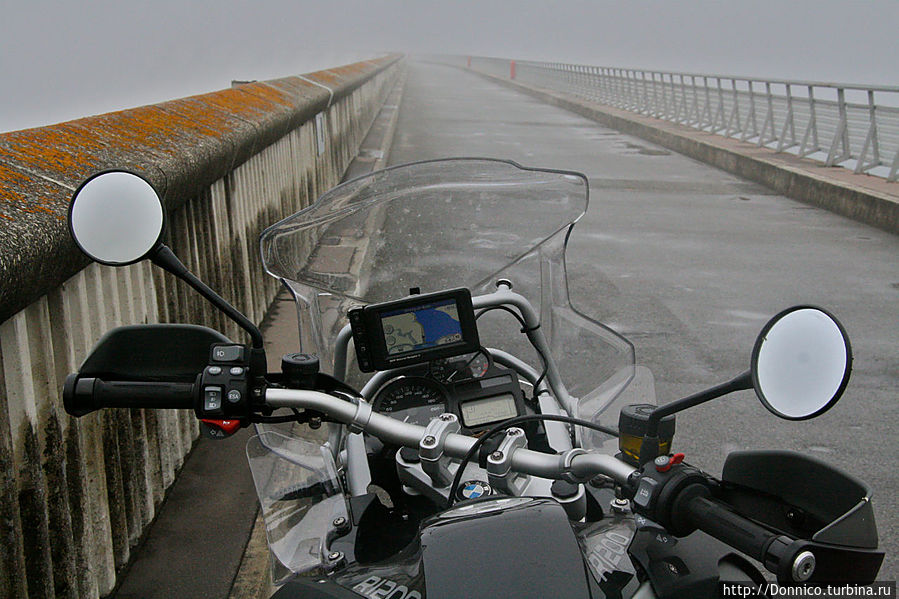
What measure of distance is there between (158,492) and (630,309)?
4.60 metres

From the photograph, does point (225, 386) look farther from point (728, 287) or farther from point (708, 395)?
point (728, 287)

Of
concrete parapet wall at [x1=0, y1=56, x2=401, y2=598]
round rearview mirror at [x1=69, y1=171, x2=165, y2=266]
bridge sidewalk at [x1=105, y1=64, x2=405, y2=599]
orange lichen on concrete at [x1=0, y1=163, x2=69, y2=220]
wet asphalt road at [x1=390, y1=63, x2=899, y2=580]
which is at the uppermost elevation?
round rearview mirror at [x1=69, y1=171, x2=165, y2=266]

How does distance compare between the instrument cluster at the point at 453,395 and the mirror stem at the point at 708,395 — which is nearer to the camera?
the mirror stem at the point at 708,395

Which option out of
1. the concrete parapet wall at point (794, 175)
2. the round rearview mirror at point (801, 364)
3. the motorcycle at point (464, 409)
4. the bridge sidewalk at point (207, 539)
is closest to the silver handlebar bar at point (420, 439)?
the motorcycle at point (464, 409)

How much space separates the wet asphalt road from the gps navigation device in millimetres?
506

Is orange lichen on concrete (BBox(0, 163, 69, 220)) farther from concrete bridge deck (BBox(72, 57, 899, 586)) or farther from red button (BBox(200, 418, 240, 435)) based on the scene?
concrete bridge deck (BBox(72, 57, 899, 586))

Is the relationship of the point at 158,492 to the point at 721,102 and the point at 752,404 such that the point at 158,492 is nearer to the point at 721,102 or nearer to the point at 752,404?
the point at 752,404

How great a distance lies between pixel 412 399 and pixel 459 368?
0.15 meters

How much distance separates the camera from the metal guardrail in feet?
44.0

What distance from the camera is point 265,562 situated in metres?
3.40

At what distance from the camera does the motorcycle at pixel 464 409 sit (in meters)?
1.33

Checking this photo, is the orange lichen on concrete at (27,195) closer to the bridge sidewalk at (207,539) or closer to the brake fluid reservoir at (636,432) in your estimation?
the bridge sidewalk at (207,539)

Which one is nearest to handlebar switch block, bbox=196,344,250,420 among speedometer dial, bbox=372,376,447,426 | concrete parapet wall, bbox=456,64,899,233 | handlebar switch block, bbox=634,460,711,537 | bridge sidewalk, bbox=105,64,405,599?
speedometer dial, bbox=372,376,447,426

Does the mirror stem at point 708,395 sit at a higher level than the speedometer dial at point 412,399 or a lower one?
higher
